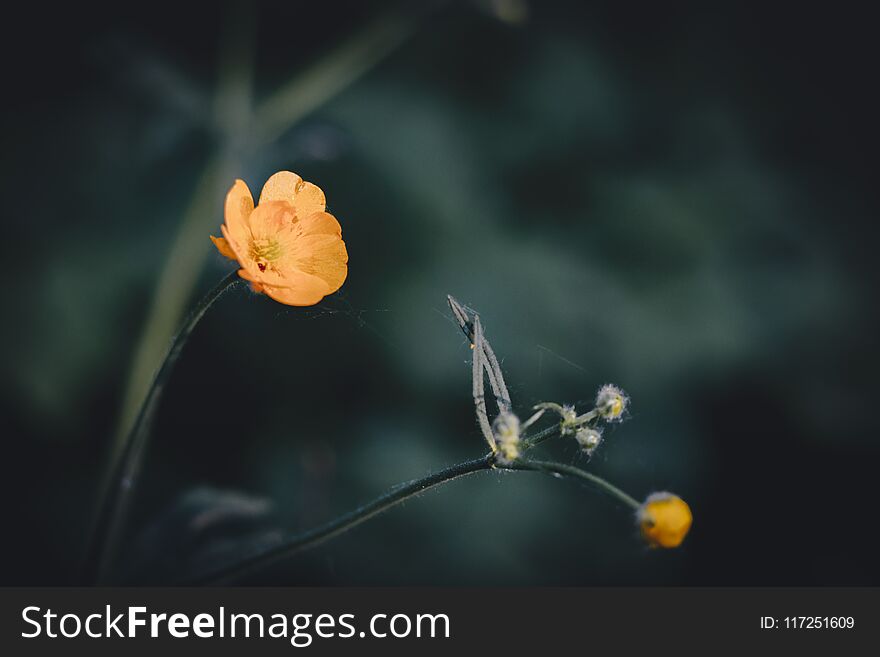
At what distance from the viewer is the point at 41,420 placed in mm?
2928

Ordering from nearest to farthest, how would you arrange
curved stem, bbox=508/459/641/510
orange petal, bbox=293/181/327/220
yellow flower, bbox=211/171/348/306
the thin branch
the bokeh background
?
1. curved stem, bbox=508/459/641/510
2. the thin branch
3. yellow flower, bbox=211/171/348/306
4. orange petal, bbox=293/181/327/220
5. the bokeh background

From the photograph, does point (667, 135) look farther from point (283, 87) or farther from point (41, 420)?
point (41, 420)

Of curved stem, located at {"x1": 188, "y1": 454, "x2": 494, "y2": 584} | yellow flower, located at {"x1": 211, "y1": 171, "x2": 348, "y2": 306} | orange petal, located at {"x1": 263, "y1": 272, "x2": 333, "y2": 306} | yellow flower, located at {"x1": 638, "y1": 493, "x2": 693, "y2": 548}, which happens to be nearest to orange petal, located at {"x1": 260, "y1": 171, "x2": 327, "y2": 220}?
yellow flower, located at {"x1": 211, "y1": 171, "x2": 348, "y2": 306}

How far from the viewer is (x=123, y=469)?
195cm

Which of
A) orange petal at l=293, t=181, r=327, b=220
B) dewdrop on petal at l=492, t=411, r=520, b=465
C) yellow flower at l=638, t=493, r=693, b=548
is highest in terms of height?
orange petal at l=293, t=181, r=327, b=220

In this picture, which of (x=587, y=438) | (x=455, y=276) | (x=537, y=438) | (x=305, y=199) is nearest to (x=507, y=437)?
(x=537, y=438)

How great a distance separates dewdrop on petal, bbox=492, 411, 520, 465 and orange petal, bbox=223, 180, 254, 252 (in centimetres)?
65

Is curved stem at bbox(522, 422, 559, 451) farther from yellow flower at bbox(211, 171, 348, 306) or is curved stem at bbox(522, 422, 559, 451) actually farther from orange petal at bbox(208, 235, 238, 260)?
orange petal at bbox(208, 235, 238, 260)

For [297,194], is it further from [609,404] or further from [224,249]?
[609,404]

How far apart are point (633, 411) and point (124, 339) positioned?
1.97m

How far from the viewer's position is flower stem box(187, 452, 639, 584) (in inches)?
65.5

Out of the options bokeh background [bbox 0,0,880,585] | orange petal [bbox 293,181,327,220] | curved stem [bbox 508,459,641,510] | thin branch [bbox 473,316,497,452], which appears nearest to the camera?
curved stem [bbox 508,459,641,510]

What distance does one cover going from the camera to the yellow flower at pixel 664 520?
5.46ft

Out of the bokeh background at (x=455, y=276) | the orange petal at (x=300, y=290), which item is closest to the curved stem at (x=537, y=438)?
the orange petal at (x=300, y=290)
